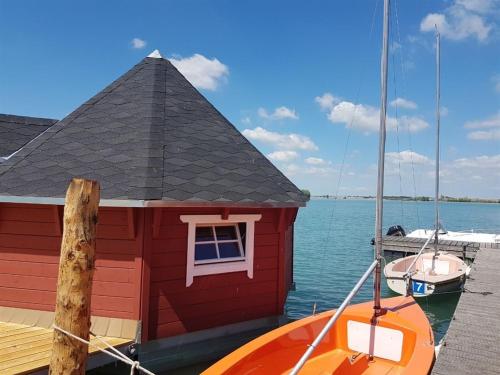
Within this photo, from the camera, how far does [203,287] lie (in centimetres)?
667

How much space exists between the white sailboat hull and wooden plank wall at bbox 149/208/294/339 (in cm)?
664

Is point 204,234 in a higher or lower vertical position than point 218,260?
higher

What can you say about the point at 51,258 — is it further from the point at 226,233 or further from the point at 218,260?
the point at 226,233

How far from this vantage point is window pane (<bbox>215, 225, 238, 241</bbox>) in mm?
7127

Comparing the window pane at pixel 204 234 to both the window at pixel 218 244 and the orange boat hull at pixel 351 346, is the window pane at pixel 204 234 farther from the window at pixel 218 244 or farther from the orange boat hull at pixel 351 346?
the orange boat hull at pixel 351 346

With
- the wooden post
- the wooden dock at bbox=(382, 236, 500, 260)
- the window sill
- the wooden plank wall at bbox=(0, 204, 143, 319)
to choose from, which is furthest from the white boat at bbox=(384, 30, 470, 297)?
the wooden post

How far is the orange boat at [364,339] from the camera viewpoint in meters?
5.05

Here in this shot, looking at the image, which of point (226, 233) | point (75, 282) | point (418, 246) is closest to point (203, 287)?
point (226, 233)

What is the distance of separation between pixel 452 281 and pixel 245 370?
11265 mm

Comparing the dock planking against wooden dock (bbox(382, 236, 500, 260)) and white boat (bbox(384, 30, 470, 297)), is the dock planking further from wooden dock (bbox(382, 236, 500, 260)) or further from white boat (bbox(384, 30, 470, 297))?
wooden dock (bbox(382, 236, 500, 260))

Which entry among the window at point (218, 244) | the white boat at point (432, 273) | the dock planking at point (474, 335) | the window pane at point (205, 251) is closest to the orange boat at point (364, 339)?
the dock planking at point (474, 335)

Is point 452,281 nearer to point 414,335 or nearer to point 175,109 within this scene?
point 414,335

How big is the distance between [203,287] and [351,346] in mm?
2657

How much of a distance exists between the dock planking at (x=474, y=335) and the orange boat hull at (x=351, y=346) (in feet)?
0.85
